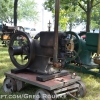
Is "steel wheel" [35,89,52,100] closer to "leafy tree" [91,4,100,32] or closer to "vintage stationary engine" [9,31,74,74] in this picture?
"vintage stationary engine" [9,31,74,74]

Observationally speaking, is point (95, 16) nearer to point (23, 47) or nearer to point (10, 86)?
point (23, 47)

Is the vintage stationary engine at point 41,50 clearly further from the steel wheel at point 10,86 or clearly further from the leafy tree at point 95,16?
the leafy tree at point 95,16

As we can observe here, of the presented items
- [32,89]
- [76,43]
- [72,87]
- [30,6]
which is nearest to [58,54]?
[72,87]

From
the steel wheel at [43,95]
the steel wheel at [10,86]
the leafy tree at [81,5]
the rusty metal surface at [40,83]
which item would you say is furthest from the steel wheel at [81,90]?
the leafy tree at [81,5]

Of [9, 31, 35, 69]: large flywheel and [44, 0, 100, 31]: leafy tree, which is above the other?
[44, 0, 100, 31]: leafy tree

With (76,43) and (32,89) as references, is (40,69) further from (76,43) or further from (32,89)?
(76,43)

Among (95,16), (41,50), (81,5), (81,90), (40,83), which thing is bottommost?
(81,90)

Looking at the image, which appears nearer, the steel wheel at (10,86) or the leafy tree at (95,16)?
the steel wheel at (10,86)

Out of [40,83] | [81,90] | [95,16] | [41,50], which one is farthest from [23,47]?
[95,16]

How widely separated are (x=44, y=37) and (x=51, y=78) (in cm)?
70

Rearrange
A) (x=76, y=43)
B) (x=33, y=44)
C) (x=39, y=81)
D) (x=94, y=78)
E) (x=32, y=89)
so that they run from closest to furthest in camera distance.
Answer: (x=39, y=81), (x=33, y=44), (x=32, y=89), (x=94, y=78), (x=76, y=43)

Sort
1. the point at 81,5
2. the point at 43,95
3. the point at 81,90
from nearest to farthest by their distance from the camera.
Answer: the point at 43,95, the point at 81,90, the point at 81,5

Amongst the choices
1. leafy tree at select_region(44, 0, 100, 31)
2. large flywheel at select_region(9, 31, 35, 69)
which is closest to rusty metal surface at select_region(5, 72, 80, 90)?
large flywheel at select_region(9, 31, 35, 69)

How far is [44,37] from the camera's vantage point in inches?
128
